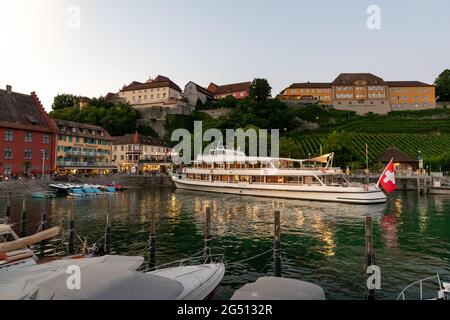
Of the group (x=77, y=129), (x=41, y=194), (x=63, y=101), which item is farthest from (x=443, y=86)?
(x=63, y=101)

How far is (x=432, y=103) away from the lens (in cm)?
13025

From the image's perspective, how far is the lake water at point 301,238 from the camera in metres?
14.5

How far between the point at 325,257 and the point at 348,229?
8905mm

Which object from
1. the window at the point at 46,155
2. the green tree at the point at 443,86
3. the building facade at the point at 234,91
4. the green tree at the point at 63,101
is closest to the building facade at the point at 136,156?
the window at the point at 46,155

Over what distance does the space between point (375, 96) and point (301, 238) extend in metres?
129

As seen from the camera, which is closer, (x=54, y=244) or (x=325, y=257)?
(x=325, y=257)

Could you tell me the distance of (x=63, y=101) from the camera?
436ft

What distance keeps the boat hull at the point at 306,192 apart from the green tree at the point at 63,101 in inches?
4064

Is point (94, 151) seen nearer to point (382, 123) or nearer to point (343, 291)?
point (343, 291)

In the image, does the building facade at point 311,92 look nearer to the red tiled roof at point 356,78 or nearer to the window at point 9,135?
the red tiled roof at point 356,78

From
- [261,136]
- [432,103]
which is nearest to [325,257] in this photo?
[261,136]
